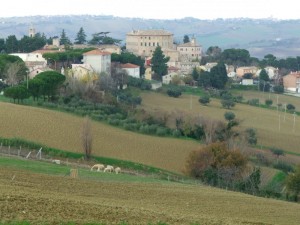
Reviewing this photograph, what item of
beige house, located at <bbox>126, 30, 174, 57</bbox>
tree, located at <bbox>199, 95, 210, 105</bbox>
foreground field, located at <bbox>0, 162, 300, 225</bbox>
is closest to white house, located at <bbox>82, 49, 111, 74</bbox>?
tree, located at <bbox>199, 95, 210, 105</bbox>

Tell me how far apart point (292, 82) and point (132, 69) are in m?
23.5

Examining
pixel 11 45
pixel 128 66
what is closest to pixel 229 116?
pixel 128 66

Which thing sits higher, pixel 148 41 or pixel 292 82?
pixel 148 41

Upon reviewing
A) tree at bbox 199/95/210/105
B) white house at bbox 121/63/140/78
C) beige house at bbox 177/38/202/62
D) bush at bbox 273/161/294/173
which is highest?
white house at bbox 121/63/140/78

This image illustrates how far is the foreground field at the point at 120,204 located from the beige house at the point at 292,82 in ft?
196

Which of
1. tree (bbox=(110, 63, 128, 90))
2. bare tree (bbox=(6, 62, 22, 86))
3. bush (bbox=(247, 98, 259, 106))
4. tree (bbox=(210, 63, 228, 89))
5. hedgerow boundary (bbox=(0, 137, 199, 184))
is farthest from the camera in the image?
tree (bbox=(210, 63, 228, 89))

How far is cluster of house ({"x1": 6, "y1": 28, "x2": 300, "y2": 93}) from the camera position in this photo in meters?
61.3

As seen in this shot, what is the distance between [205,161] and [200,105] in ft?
83.3

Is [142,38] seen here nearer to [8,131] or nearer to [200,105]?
[200,105]

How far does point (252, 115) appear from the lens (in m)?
56.6

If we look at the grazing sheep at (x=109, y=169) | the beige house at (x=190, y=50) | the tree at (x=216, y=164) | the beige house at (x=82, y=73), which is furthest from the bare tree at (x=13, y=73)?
the beige house at (x=190, y=50)

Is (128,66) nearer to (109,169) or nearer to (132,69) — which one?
(132,69)

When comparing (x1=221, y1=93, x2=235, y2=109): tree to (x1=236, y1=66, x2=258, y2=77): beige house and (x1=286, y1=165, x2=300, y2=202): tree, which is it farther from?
(x1=286, y1=165, x2=300, y2=202): tree

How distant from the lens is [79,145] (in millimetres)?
35594
